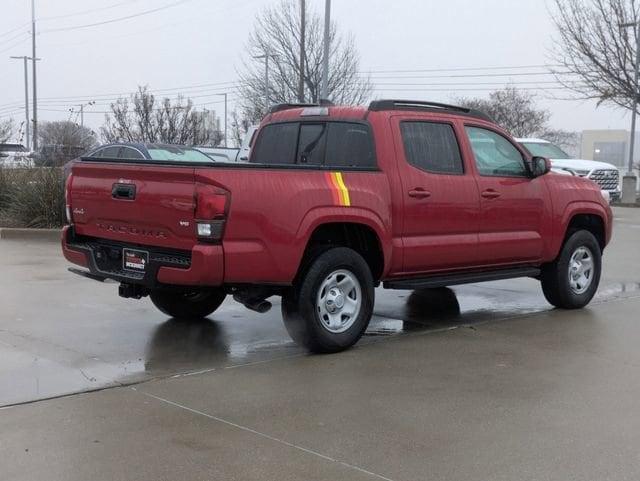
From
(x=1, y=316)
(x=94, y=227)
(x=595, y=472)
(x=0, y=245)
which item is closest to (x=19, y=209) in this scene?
(x=0, y=245)

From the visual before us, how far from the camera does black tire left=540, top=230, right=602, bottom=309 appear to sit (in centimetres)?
801

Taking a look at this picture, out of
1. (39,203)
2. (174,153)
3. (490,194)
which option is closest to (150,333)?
(490,194)

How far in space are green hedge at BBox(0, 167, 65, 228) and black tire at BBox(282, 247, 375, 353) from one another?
371 inches

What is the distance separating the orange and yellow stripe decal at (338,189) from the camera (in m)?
5.93

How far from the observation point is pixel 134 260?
19.4 ft

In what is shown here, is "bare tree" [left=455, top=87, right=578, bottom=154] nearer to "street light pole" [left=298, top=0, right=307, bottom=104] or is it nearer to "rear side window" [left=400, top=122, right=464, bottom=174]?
"street light pole" [left=298, top=0, right=307, bottom=104]

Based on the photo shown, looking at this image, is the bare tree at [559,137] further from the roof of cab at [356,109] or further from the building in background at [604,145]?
the roof of cab at [356,109]

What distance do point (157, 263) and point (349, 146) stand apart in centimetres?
210

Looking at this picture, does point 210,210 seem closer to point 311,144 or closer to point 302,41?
point 311,144

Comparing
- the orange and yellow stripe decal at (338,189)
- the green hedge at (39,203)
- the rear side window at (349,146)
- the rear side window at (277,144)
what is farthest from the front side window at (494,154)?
the green hedge at (39,203)

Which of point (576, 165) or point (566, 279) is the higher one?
point (576, 165)

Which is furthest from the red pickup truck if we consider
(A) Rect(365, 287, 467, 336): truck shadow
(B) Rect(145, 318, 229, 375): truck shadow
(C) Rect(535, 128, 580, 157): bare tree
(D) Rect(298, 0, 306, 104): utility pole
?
(C) Rect(535, 128, 580, 157): bare tree

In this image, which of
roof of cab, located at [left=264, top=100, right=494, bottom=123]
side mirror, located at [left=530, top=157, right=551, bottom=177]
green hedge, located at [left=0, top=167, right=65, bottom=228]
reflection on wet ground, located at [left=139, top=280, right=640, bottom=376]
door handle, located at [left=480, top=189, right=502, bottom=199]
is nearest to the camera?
reflection on wet ground, located at [left=139, top=280, right=640, bottom=376]

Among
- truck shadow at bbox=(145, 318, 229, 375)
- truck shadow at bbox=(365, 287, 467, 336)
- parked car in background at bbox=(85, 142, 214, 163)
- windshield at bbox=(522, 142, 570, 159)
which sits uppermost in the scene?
windshield at bbox=(522, 142, 570, 159)
